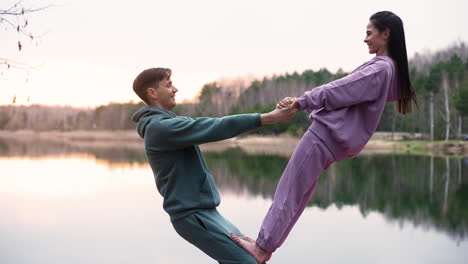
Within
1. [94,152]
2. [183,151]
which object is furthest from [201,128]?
[94,152]

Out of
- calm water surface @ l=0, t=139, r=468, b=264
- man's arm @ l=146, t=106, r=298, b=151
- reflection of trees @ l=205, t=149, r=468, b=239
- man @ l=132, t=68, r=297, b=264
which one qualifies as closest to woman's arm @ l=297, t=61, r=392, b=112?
man @ l=132, t=68, r=297, b=264

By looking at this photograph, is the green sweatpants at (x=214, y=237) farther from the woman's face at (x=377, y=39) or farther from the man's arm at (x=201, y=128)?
the woman's face at (x=377, y=39)

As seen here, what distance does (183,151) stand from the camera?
7.31ft

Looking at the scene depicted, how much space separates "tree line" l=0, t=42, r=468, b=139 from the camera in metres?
32.3

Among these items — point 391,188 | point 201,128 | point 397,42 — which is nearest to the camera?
point 201,128

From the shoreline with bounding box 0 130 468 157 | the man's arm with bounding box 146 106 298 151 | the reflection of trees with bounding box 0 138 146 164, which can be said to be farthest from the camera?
the shoreline with bounding box 0 130 468 157

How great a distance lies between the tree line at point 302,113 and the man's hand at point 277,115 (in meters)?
22.4

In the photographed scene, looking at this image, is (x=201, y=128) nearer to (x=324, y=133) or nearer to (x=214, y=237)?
(x=214, y=237)

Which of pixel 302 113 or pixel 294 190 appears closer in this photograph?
pixel 294 190

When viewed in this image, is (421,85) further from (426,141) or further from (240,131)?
(240,131)

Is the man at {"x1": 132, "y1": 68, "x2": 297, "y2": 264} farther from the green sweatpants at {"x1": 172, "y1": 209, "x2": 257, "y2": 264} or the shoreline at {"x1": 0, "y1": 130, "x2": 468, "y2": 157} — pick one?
the shoreline at {"x1": 0, "y1": 130, "x2": 468, "y2": 157}

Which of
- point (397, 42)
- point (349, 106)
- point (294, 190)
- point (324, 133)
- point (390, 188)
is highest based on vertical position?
point (397, 42)

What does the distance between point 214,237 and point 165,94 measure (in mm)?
702

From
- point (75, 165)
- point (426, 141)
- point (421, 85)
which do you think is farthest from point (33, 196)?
point (421, 85)
